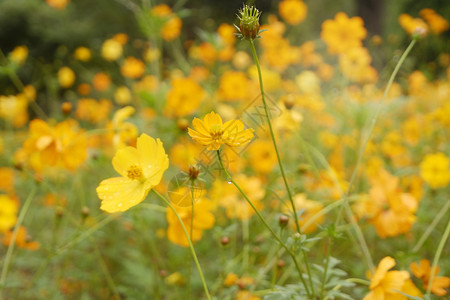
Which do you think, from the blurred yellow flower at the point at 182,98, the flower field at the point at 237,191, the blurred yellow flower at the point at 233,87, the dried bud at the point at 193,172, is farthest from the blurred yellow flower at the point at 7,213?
the blurred yellow flower at the point at 233,87

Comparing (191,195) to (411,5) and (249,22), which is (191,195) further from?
(411,5)

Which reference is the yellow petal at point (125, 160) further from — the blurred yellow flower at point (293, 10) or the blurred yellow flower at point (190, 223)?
the blurred yellow flower at point (293, 10)

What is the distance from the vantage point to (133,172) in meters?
0.53

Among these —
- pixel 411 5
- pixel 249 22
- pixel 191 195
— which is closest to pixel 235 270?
pixel 191 195

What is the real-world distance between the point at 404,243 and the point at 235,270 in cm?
55

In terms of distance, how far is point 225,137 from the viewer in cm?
45

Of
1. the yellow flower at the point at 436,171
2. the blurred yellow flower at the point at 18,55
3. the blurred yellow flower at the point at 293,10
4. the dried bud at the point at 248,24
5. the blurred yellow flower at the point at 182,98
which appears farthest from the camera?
the blurred yellow flower at the point at 293,10

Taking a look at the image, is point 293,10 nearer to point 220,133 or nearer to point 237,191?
point 237,191

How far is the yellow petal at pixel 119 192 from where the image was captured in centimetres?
49

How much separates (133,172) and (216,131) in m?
0.16

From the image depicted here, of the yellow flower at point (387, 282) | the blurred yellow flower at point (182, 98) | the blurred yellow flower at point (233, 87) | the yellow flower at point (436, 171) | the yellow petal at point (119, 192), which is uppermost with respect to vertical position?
the blurred yellow flower at point (233, 87)

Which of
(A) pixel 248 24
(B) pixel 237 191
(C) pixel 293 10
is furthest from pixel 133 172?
(C) pixel 293 10

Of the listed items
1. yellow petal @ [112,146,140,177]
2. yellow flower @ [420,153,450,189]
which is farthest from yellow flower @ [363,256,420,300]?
yellow flower @ [420,153,450,189]

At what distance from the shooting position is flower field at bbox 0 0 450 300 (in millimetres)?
534
